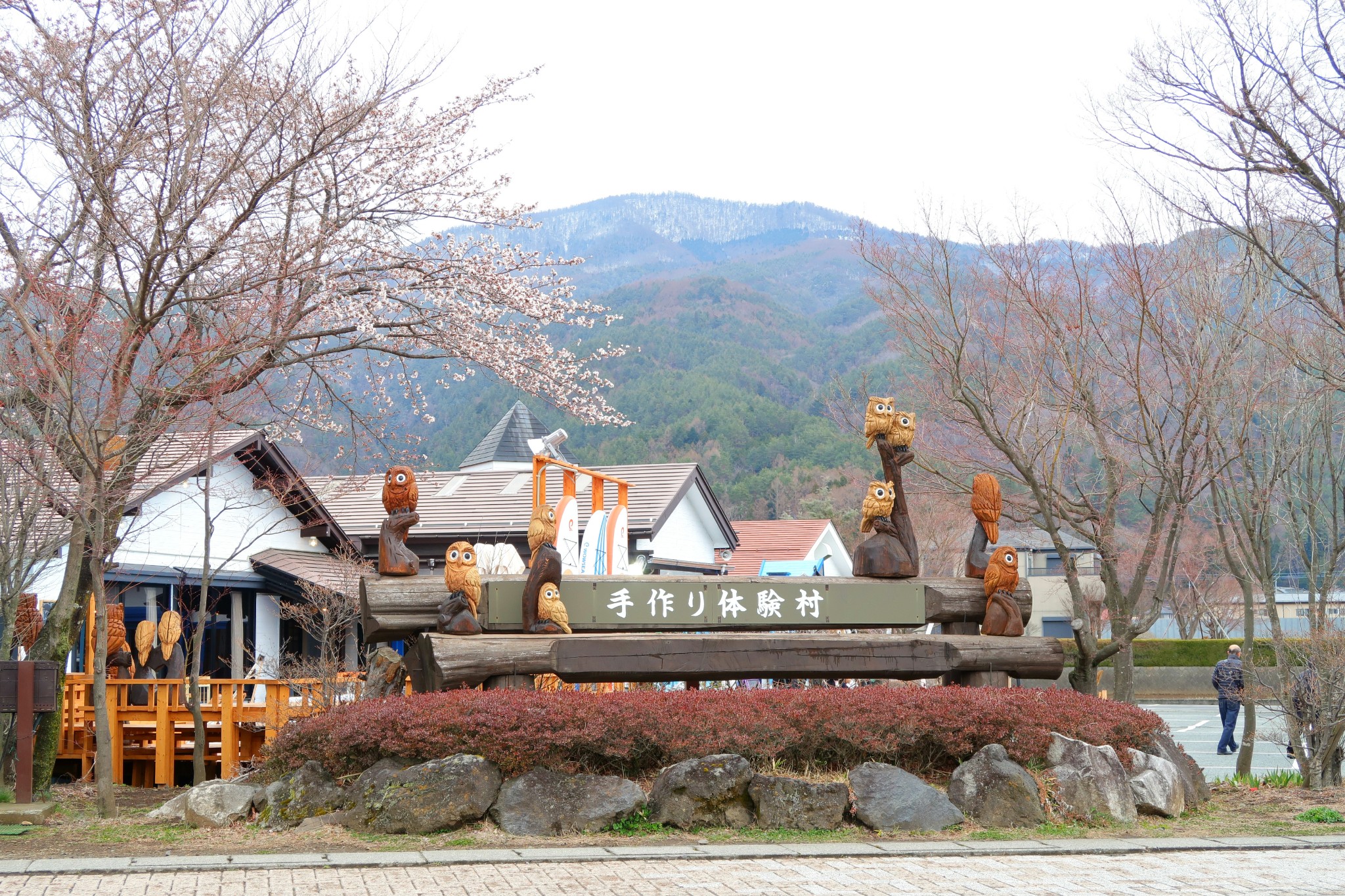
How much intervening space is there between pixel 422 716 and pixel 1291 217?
828 cm

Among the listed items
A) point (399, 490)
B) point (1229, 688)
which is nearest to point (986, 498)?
point (399, 490)

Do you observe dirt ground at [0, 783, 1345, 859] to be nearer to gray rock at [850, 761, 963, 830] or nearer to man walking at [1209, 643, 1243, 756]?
gray rock at [850, 761, 963, 830]

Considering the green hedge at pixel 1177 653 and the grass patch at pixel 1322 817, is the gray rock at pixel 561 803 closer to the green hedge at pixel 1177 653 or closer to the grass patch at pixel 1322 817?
the grass patch at pixel 1322 817

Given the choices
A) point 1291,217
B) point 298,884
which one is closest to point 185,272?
point 298,884

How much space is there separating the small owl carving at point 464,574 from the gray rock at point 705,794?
2.23m

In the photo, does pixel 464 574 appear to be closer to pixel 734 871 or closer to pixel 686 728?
pixel 686 728

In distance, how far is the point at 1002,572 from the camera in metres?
10.3

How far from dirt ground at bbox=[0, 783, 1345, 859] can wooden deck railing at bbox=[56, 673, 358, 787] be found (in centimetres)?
267

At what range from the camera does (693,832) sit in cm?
817

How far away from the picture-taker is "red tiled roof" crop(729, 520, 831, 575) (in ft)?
101

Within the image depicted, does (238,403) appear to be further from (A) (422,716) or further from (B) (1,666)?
(A) (422,716)

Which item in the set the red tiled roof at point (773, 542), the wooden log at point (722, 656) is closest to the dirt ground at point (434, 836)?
the wooden log at point (722, 656)

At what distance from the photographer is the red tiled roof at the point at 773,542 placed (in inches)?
1208

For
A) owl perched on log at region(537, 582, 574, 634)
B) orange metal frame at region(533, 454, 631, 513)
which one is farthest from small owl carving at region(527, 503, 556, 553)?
orange metal frame at region(533, 454, 631, 513)
